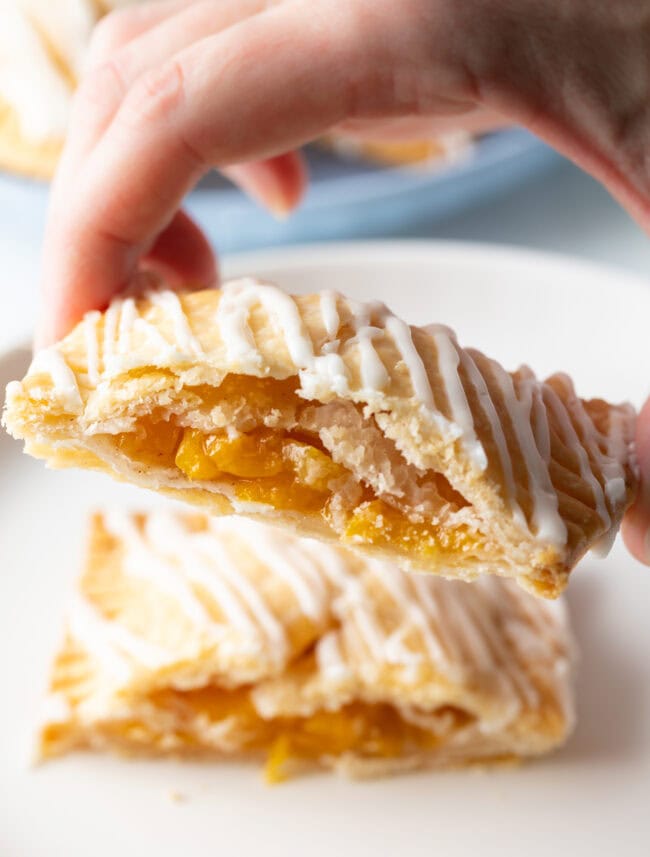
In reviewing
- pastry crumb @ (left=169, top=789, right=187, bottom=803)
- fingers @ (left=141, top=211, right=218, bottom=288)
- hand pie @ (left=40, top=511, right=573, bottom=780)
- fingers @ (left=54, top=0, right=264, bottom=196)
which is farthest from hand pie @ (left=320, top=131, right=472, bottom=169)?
pastry crumb @ (left=169, top=789, right=187, bottom=803)

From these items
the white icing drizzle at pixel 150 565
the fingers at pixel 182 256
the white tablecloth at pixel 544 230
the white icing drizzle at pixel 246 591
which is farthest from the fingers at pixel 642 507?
the white tablecloth at pixel 544 230

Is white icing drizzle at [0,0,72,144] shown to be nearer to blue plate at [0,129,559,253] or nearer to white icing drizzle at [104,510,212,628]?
blue plate at [0,129,559,253]

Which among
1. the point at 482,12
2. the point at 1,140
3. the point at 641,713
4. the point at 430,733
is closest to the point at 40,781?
the point at 430,733

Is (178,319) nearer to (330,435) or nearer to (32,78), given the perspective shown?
(330,435)

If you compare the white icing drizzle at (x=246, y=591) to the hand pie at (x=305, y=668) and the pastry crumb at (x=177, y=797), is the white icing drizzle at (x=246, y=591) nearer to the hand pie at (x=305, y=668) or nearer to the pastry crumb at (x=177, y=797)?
the hand pie at (x=305, y=668)

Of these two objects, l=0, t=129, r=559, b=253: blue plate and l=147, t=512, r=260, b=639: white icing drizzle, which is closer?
l=147, t=512, r=260, b=639: white icing drizzle

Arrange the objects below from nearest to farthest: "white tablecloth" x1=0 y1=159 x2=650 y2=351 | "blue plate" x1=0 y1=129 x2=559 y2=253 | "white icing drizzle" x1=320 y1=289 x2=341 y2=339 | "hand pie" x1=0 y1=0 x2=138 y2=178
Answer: "white icing drizzle" x1=320 y1=289 x2=341 y2=339 → "blue plate" x1=0 y1=129 x2=559 y2=253 → "hand pie" x1=0 y1=0 x2=138 y2=178 → "white tablecloth" x1=0 y1=159 x2=650 y2=351
